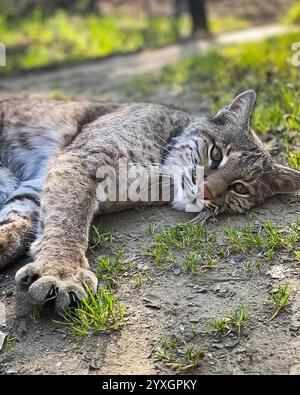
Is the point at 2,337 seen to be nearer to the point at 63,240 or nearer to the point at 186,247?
the point at 63,240

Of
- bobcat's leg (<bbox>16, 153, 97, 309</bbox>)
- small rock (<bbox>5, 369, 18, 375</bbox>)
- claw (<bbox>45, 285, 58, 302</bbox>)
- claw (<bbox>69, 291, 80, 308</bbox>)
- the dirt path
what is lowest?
the dirt path

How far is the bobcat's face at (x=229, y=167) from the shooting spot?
4.23 metres

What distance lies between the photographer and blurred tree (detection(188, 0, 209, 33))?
1355 cm

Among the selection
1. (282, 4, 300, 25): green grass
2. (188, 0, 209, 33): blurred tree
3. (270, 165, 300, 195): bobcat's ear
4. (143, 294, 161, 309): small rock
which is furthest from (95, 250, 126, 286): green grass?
(282, 4, 300, 25): green grass

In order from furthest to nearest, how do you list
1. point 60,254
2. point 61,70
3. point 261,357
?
point 61,70 < point 60,254 < point 261,357

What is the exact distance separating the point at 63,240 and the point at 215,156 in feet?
4.36

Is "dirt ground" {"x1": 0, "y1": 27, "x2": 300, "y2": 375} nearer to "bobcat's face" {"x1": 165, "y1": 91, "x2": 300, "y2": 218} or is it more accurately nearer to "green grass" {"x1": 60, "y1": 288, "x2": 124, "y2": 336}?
"green grass" {"x1": 60, "y1": 288, "x2": 124, "y2": 336}

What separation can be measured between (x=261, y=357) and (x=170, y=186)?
1818 mm

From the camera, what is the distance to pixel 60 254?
3.57 m

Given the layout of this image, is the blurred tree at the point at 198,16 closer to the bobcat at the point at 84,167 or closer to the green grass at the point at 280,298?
the bobcat at the point at 84,167

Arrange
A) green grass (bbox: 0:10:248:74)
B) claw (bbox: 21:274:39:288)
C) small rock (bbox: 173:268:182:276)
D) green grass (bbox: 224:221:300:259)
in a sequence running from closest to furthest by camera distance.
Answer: claw (bbox: 21:274:39:288)
small rock (bbox: 173:268:182:276)
green grass (bbox: 224:221:300:259)
green grass (bbox: 0:10:248:74)

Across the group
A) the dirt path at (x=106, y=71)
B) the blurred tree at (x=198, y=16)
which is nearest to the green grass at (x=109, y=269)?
the dirt path at (x=106, y=71)
